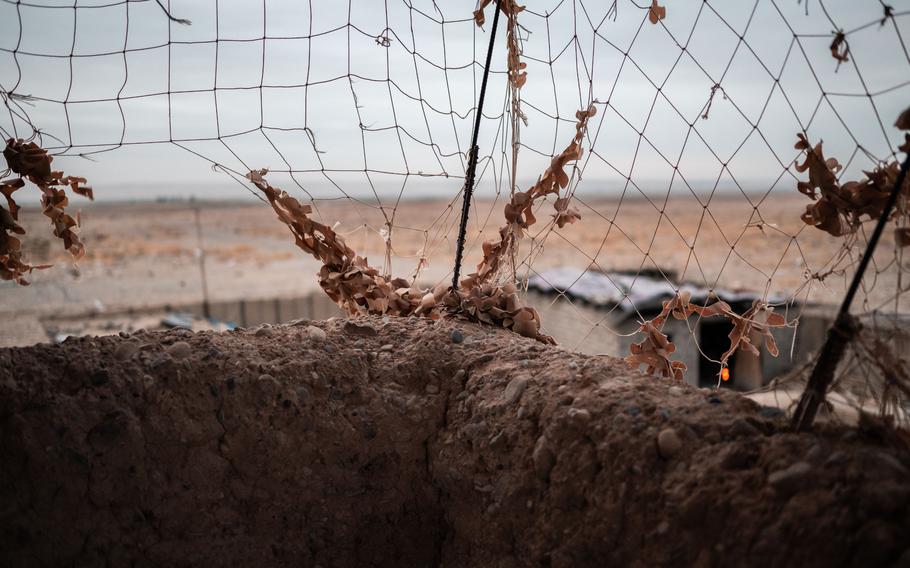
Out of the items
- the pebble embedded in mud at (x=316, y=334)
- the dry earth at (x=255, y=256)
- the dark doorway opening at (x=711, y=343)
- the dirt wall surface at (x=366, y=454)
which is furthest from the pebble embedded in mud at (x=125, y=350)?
the dark doorway opening at (x=711, y=343)

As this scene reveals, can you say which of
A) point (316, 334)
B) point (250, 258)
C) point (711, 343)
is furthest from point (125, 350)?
point (250, 258)

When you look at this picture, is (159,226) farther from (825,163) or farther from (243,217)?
(825,163)

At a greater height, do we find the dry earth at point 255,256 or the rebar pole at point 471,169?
the rebar pole at point 471,169

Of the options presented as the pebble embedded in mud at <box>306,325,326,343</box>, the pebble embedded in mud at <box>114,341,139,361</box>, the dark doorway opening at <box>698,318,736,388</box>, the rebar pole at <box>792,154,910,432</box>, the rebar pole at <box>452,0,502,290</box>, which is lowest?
the dark doorway opening at <box>698,318,736,388</box>

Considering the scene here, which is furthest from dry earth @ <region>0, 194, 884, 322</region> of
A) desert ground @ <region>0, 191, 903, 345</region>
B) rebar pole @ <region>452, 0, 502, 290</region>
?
rebar pole @ <region>452, 0, 502, 290</region>

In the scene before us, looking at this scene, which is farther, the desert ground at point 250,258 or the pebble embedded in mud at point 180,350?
the desert ground at point 250,258

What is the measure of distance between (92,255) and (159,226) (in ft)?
30.0

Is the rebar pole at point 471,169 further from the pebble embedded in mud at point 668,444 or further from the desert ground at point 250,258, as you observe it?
the desert ground at point 250,258

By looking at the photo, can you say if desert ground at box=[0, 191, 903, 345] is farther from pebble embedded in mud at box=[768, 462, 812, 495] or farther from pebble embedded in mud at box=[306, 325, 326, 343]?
pebble embedded in mud at box=[768, 462, 812, 495]

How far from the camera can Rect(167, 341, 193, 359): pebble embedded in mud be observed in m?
1.35

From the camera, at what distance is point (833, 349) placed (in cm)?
106

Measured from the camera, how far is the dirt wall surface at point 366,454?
1.03 meters

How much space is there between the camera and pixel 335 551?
4.36ft

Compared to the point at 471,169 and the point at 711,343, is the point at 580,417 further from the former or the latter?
the point at 711,343
